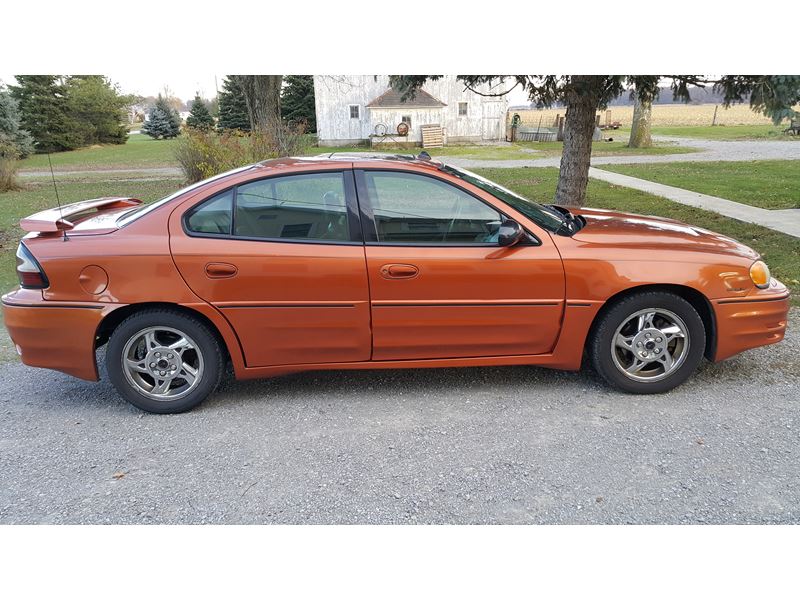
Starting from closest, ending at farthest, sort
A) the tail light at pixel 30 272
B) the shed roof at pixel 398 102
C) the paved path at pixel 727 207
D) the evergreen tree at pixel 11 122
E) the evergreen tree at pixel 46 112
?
the tail light at pixel 30 272 → the paved path at pixel 727 207 → the evergreen tree at pixel 11 122 → the evergreen tree at pixel 46 112 → the shed roof at pixel 398 102

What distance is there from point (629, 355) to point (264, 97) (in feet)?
36.3

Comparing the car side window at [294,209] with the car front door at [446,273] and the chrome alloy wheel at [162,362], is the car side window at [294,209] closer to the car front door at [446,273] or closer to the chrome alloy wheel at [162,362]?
the car front door at [446,273]

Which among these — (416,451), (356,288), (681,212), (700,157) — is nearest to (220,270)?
(356,288)

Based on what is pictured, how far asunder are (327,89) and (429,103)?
5.51m

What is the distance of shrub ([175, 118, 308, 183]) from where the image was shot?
10797 millimetres

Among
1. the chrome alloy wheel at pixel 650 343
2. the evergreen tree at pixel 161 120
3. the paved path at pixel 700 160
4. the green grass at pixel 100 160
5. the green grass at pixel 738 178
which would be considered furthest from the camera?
the evergreen tree at pixel 161 120

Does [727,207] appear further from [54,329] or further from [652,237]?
[54,329]

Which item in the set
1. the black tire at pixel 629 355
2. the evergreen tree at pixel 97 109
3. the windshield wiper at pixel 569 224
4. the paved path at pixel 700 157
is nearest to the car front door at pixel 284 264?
the windshield wiper at pixel 569 224

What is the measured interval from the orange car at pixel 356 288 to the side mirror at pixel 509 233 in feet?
0.05

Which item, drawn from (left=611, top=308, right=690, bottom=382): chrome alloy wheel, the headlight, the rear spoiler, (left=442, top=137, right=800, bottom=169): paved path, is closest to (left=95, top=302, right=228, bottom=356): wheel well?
the rear spoiler

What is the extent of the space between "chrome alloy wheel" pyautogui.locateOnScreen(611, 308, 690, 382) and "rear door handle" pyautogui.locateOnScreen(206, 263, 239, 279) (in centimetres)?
251

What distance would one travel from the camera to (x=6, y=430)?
3.46 metres

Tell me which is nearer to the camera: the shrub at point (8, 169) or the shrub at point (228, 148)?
the shrub at point (228, 148)

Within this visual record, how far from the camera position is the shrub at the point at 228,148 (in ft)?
35.4
